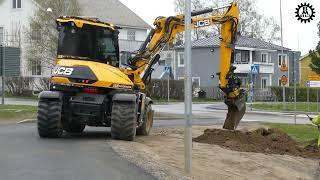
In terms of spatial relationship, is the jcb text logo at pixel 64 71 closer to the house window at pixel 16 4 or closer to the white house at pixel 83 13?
the white house at pixel 83 13

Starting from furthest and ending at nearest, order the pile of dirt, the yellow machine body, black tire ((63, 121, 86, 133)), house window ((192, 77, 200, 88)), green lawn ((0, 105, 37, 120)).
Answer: house window ((192, 77, 200, 88)) → green lawn ((0, 105, 37, 120)) → black tire ((63, 121, 86, 133)) → the pile of dirt → the yellow machine body

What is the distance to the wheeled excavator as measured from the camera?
16234 millimetres

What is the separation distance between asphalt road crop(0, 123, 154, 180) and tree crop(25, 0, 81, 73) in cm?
3534

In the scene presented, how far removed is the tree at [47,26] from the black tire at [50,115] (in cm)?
3386

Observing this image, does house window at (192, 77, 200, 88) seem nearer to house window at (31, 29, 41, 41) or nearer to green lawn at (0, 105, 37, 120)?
house window at (31, 29, 41, 41)

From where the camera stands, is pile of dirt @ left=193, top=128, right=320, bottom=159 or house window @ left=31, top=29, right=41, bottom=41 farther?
house window @ left=31, top=29, right=41, bottom=41

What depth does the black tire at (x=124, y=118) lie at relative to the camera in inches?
629

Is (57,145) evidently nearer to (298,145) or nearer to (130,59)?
(130,59)

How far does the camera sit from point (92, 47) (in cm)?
1775

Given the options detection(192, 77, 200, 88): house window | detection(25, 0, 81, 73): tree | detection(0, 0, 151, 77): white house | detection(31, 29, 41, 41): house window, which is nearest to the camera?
detection(25, 0, 81, 73): tree

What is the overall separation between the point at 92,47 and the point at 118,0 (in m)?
57.2

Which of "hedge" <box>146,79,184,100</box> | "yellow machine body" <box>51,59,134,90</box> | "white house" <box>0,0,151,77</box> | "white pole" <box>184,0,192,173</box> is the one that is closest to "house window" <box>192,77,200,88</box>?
"hedge" <box>146,79,184,100</box>

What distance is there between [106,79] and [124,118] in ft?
4.06

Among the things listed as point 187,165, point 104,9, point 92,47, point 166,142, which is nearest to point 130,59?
point 92,47
